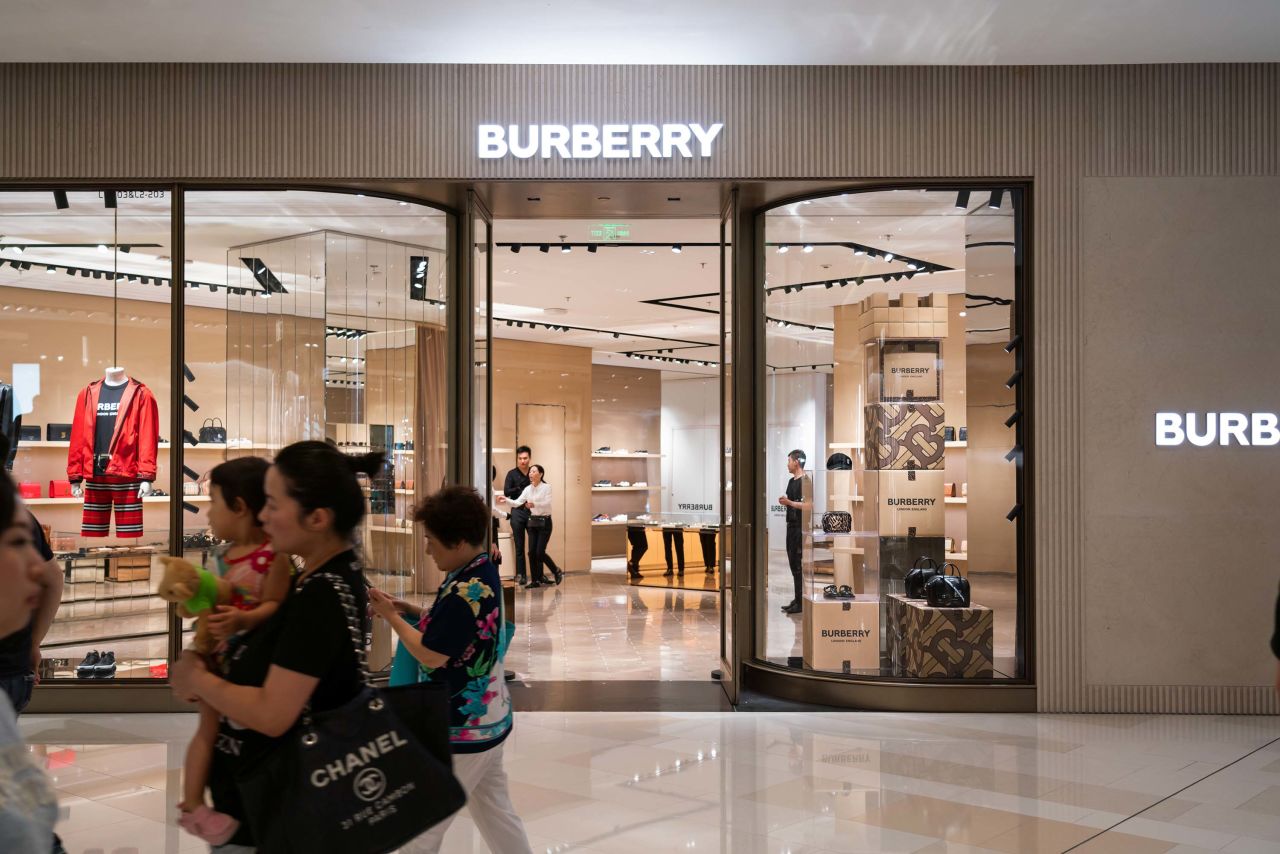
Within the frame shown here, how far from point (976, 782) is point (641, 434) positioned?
601 inches

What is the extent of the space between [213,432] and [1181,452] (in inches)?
233

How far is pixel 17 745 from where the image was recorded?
1389 mm

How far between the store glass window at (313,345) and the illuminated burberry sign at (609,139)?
0.87 metres

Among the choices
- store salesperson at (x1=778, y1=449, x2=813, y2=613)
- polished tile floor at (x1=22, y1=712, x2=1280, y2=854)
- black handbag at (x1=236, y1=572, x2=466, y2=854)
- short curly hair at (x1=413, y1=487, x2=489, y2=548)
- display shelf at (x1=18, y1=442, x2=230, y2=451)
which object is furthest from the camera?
store salesperson at (x1=778, y1=449, x2=813, y2=613)

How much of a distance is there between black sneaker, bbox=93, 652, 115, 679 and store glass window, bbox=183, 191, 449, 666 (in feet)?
2.70

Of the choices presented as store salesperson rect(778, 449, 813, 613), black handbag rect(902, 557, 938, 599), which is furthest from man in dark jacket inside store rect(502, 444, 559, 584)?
black handbag rect(902, 557, 938, 599)

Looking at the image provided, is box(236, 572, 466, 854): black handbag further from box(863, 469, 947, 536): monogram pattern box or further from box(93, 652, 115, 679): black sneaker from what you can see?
box(93, 652, 115, 679): black sneaker

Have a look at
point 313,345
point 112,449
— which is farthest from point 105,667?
point 313,345

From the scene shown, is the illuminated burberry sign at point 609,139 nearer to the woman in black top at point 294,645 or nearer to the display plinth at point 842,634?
the display plinth at point 842,634

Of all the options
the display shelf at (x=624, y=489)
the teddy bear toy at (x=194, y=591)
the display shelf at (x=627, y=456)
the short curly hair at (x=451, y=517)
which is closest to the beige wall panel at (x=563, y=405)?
the display shelf at (x=624, y=489)

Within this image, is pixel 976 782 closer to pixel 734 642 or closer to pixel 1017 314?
pixel 734 642

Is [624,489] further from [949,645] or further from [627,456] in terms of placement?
[949,645]

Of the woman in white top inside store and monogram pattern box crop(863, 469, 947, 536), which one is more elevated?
monogram pattern box crop(863, 469, 947, 536)

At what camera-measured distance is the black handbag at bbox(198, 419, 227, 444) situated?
6.75 metres
